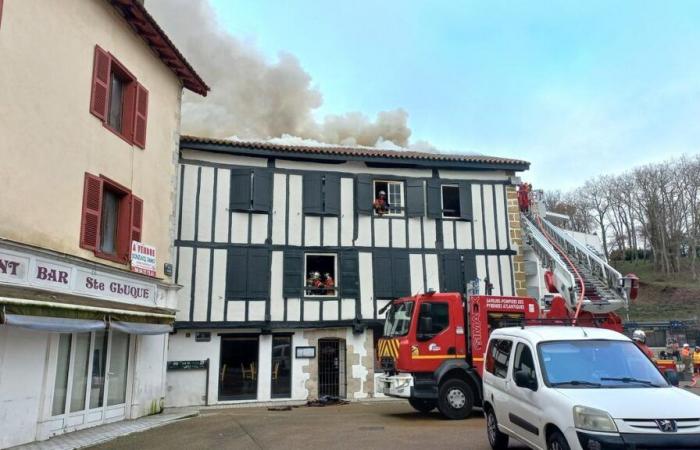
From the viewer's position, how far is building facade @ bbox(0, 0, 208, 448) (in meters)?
8.31

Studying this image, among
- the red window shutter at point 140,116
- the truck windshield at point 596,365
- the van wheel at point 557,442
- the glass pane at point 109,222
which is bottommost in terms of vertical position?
the van wheel at point 557,442

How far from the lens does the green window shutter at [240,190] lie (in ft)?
51.9

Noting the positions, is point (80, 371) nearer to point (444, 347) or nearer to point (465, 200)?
point (444, 347)

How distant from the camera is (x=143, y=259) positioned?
1198 centimetres

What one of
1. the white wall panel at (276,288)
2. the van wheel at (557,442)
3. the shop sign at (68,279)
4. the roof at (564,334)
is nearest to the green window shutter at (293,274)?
the white wall panel at (276,288)

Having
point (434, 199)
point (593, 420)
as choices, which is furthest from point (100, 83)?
point (593, 420)

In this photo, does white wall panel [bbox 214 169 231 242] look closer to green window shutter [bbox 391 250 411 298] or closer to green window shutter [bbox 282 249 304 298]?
green window shutter [bbox 282 249 304 298]

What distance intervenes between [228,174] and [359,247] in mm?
4662

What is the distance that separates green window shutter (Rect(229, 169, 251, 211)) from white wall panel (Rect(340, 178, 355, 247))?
295 cm

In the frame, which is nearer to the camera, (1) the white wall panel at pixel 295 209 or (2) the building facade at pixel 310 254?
(2) the building facade at pixel 310 254

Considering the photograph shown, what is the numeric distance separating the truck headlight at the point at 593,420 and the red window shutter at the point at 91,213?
8980 millimetres

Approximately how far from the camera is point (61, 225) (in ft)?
30.9

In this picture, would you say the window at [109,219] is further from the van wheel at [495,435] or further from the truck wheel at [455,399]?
the van wheel at [495,435]

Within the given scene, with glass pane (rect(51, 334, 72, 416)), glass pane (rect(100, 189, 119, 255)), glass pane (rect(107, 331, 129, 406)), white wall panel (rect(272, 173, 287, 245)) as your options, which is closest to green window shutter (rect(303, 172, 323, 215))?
white wall panel (rect(272, 173, 287, 245))
